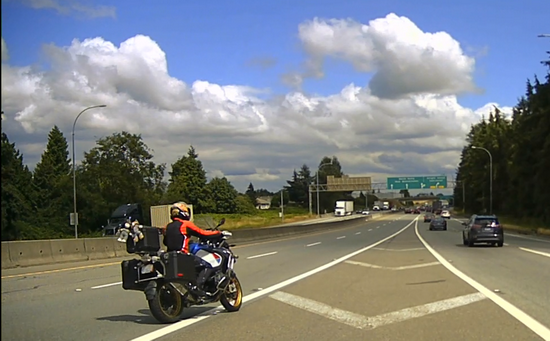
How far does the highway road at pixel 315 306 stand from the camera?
31.0 feet

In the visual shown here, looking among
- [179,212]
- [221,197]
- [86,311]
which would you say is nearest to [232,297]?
[179,212]

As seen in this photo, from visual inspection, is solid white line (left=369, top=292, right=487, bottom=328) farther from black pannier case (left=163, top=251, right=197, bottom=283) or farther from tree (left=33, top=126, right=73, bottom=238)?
tree (left=33, top=126, right=73, bottom=238)

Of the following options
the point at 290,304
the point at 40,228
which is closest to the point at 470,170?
the point at 40,228

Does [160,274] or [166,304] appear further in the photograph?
[166,304]

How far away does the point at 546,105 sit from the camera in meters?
68.4

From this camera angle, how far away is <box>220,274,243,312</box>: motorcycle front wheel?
11102 mm

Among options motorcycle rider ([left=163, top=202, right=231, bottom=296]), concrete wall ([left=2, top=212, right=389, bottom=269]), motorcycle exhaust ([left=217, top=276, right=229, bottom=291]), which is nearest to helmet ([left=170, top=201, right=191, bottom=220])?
motorcycle rider ([left=163, top=202, right=231, bottom=296])

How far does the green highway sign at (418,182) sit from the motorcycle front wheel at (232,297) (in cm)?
9705

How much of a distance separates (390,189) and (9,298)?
97.5 meters

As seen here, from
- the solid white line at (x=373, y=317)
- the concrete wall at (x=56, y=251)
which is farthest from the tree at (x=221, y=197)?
the solid white line at (x=373, y=317)

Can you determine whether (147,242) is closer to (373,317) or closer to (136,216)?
(373,317)

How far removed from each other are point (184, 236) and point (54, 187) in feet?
238

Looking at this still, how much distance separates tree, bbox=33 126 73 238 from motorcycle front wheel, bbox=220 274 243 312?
49.9 metres

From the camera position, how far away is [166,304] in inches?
400
